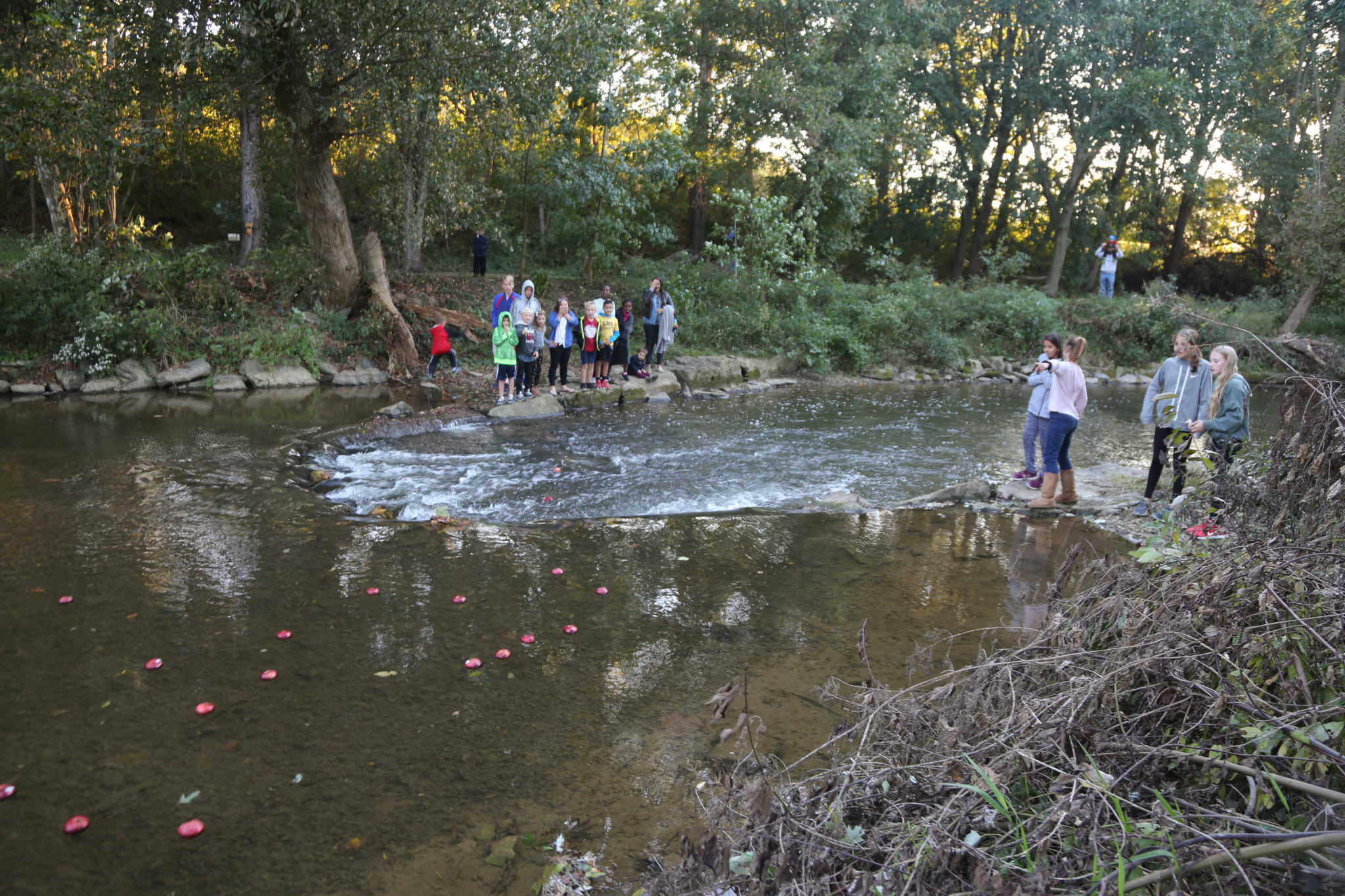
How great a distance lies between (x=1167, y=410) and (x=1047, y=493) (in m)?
2.34

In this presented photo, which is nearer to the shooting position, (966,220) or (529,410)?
(529,410)

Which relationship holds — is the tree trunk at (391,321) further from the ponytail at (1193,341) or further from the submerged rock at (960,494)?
the ponytail at (1193,341)

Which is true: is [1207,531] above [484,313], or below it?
below

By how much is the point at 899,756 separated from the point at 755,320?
17531mm

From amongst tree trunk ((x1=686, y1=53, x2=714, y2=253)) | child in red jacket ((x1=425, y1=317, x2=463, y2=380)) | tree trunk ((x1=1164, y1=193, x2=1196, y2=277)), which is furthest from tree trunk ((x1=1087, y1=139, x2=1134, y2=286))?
child in red jacket ((x1=425, y1=317, x2=463, y2=380))

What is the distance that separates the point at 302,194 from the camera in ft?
49.7

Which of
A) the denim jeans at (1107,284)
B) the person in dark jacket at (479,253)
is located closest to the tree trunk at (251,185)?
the person in dark jacket at (479,253)

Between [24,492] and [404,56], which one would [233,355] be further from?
[24,492]

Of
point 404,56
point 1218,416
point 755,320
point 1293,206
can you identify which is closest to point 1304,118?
point 1293,206

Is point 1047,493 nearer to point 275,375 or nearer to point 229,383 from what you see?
point 275,375

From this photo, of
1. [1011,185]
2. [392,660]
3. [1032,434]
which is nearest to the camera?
[392,660]

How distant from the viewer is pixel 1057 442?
812 centimetres

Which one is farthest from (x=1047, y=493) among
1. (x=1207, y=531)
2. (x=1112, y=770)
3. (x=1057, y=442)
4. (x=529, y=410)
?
(x=529, y=410)

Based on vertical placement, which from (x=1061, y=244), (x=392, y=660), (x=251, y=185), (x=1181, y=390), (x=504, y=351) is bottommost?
(x=392, y=660)
